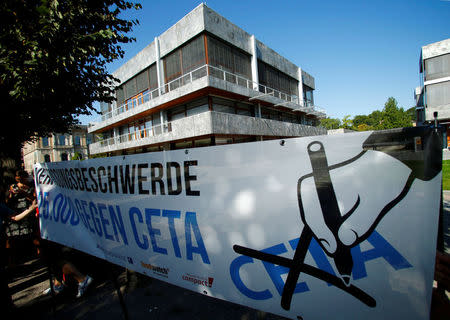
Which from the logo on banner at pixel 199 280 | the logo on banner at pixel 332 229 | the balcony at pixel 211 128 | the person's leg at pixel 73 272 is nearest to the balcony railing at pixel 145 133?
the balcony at pixel 211 128

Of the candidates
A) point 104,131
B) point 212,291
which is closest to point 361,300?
point 212,291

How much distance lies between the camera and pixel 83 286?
3.33m

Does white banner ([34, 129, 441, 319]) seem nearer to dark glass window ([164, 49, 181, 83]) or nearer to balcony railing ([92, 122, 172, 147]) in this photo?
balcony railing ([92, 122, 172, 147])

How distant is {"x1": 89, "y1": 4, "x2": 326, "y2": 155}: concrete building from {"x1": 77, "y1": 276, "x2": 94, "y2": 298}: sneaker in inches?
434

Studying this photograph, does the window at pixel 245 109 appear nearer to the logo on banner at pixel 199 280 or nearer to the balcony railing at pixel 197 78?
the balcony railing at pixel 197 78

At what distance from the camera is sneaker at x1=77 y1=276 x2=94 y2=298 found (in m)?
3.27

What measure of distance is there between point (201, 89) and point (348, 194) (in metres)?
14.3

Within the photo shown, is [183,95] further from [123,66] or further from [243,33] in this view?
[123,66]

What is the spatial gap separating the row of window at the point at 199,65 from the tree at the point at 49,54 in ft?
20.1

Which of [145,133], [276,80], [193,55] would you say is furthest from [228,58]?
[145,133]

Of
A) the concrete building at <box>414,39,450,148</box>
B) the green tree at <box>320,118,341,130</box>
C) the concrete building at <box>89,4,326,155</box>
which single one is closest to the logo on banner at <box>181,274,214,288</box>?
the concrete building at <box>89,4,326,155</box>

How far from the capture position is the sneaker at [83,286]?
3.27 metres

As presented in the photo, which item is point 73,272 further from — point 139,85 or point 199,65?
point 139,85

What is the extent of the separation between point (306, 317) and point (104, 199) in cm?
266
